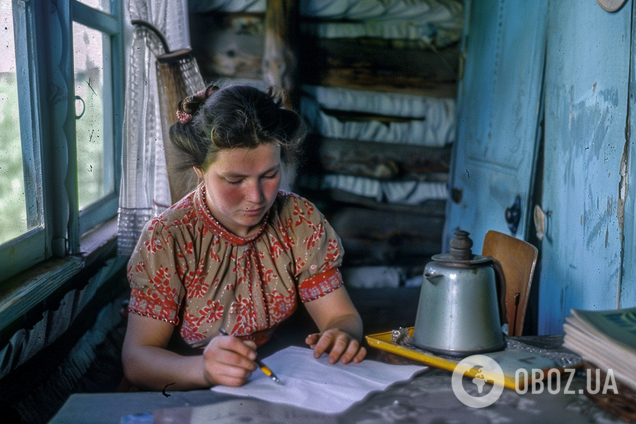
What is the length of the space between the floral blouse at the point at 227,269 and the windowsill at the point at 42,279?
28cm

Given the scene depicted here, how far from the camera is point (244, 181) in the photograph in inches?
57.1

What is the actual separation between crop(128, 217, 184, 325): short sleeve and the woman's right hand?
0.35 meters

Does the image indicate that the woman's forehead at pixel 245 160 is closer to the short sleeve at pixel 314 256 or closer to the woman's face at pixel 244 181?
the woman's face at pixel 244 181

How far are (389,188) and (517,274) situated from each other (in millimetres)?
1434

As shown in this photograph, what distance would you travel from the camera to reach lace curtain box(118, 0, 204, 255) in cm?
229

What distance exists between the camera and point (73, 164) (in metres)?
1.83

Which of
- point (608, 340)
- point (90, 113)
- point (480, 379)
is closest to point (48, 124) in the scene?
point (90, 113)

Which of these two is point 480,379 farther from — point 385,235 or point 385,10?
point 385,10

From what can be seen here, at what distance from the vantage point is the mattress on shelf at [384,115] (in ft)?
9.61

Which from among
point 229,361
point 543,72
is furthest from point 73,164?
point 543,72

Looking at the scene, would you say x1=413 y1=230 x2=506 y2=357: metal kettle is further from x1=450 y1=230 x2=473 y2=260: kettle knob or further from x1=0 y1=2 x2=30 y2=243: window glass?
x1=0 y1=2 x2=30 y2=243: window glass

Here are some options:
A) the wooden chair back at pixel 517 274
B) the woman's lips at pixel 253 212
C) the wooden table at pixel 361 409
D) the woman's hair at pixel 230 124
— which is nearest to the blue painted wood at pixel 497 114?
the wooden chair back at pixel 517 274

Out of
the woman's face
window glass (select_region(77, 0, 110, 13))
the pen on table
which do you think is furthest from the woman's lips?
window glass (select_region(77, 0, 110, 13))

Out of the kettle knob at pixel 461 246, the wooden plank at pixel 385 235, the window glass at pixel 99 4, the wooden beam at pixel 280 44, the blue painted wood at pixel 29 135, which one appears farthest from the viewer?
the wooden plank at pixel 385 235
